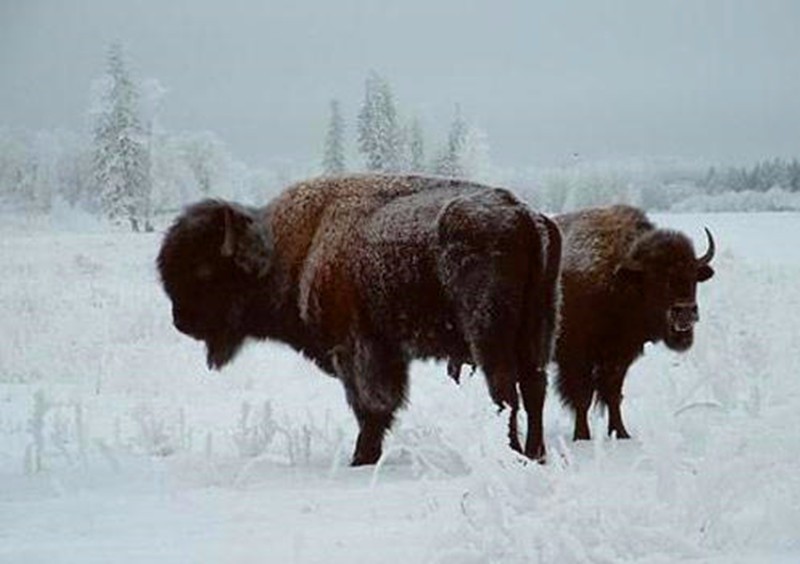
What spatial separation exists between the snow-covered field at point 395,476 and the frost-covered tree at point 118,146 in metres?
18.8

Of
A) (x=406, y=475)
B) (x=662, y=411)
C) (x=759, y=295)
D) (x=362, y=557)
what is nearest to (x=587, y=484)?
(x=662, y=411)

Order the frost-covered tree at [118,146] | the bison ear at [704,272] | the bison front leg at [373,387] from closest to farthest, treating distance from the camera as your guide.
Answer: the bison front leg at [373,387]
the bison ear at [704,272]
the frost-covered tree at [118,146]

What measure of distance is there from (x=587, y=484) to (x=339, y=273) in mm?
3265

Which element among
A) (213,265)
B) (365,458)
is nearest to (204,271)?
(213,265)

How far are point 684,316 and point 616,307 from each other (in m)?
0.74

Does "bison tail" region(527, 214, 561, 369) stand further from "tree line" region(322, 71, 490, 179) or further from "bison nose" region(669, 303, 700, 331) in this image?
"tree line" region(322, 71, 490, 179)

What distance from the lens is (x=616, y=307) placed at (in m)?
8.01

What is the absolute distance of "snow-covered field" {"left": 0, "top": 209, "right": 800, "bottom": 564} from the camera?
310 cm

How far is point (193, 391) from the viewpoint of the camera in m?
11.0

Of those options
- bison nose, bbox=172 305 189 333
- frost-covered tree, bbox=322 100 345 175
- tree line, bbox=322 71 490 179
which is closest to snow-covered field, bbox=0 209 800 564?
bison nose, bbox=172 305 189 333

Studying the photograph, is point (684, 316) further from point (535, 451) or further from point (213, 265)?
point (213, 265)

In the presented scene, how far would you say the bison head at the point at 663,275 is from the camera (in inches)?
305

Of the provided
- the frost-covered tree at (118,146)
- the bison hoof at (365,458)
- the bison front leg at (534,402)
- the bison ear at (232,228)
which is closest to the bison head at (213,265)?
the bison ear at (232,228)

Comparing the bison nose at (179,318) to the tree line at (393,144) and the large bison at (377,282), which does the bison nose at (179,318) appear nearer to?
the large bison at (377,282)
